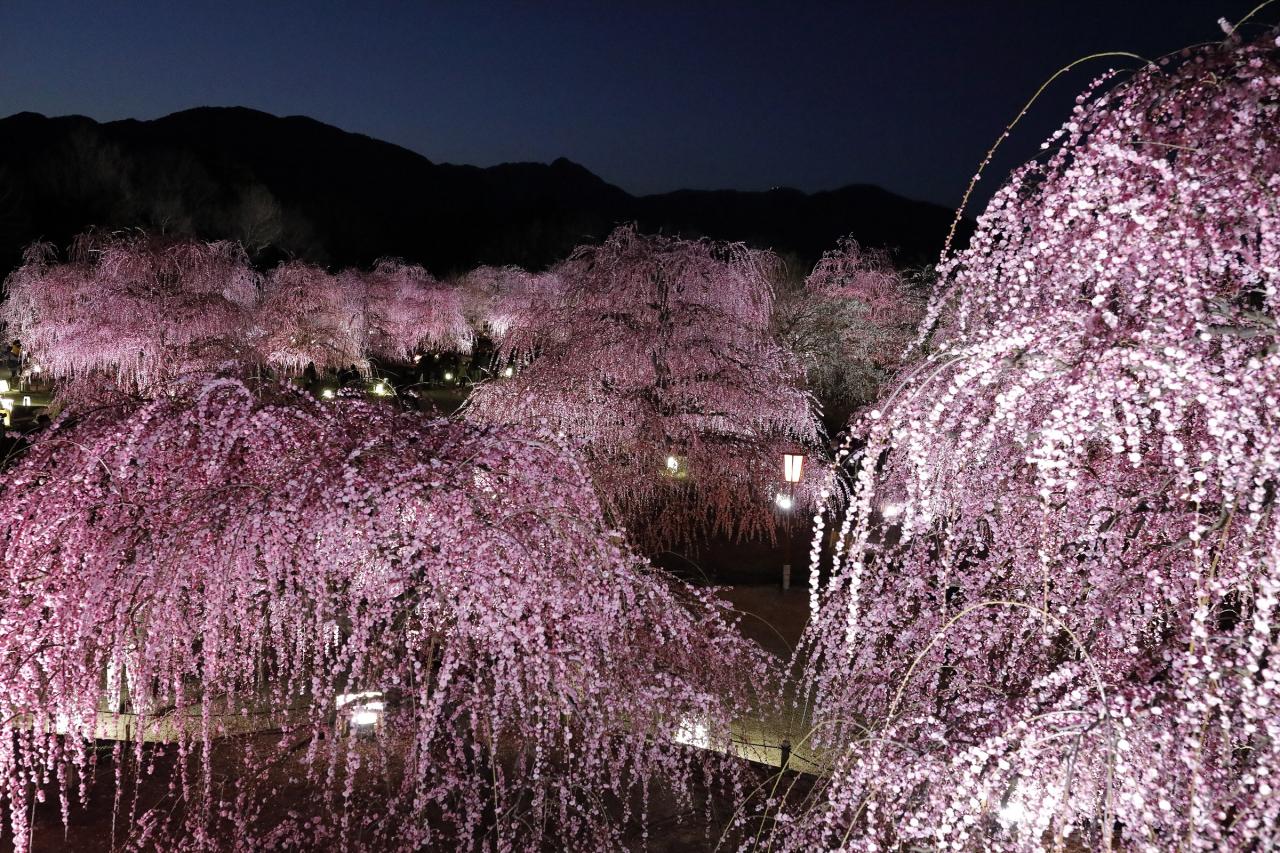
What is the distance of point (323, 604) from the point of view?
542 cm

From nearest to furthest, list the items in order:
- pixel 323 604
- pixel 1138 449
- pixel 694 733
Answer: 1. pixel 1138 449
2. pixel 323 604
3. pixel 694 733

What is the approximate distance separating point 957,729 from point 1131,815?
3.37 feet

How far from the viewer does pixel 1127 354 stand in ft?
10.1

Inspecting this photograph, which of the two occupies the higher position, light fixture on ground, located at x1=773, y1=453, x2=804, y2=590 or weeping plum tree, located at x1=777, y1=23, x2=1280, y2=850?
weeping plum tree, located at x1=777, y1=23, x2=1280, y2=850

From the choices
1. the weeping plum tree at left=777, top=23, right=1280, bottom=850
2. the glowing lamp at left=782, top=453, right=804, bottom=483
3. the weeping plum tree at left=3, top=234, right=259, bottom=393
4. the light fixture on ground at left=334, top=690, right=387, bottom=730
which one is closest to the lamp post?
the glowing lamp at left=782, top=453, right=804, bottom=483

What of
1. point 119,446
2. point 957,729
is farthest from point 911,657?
point 119,446

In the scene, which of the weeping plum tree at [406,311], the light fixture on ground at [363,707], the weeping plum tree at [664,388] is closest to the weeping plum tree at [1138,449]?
the light fixture on ground at [363,707]

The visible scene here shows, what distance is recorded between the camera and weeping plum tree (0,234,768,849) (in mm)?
5082

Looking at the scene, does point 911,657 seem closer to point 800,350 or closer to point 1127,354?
point 1127,354

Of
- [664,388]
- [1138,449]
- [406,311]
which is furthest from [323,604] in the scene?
[406,311]

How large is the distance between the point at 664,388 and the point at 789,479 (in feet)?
7.78

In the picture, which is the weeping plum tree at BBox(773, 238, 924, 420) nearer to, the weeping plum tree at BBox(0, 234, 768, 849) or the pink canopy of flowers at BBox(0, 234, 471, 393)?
the pink canopy of flowers at BBox(0, 234, 471, 393)

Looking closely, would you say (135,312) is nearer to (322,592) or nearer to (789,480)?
(789,480)

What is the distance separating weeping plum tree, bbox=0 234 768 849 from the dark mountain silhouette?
9.16m
